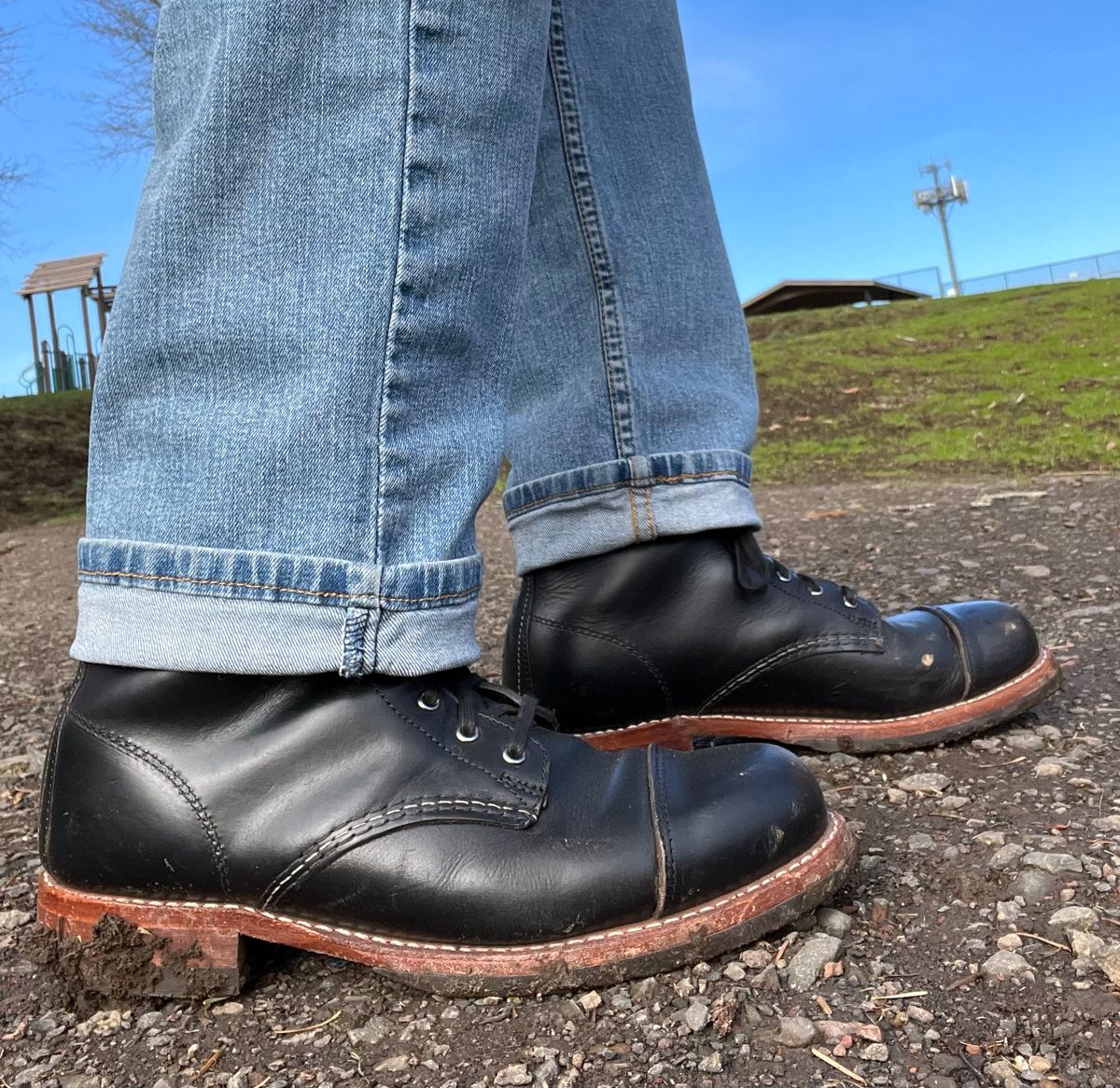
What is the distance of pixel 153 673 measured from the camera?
A: 89cm

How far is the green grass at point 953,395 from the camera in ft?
17.9

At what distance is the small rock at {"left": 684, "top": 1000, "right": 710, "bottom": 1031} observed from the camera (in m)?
0.82

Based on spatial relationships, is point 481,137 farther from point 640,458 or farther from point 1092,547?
point 1092,547

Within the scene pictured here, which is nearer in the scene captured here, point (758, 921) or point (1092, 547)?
point (758, 921)

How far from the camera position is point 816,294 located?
25.2 metres

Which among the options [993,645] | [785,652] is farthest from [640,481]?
[993,645]

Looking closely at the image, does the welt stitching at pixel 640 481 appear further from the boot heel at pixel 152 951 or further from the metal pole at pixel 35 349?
the metal pole at pixel 35 349

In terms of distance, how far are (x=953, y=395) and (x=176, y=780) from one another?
7381 mm

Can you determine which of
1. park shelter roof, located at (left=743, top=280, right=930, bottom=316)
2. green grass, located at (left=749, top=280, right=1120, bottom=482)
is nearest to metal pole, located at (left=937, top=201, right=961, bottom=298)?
park shelter roof, located at (left=743, top=280, right=930, bottom=316)

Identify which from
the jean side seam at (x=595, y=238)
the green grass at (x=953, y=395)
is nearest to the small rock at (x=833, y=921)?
the jean side seam at (x=595, y=238)

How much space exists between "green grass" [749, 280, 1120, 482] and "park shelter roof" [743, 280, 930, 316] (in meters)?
13.2

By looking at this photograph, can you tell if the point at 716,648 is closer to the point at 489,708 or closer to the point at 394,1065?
the point at 489,708

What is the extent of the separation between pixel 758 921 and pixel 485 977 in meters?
0.26

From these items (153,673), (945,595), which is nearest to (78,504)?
(945,595)
